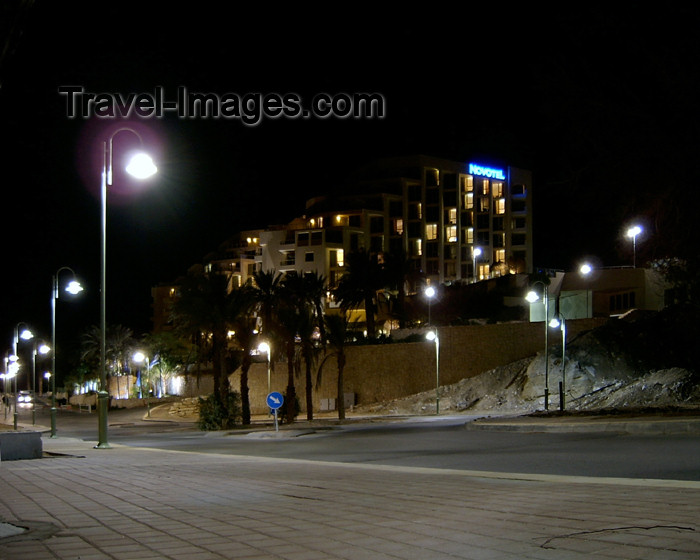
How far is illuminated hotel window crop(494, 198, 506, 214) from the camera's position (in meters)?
112

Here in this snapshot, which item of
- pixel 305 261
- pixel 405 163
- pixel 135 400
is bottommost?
pixel 135 400

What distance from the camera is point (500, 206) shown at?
4424 inches

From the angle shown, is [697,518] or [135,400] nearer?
[697,518]

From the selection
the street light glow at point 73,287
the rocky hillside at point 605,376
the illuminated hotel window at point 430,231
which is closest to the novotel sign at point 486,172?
the illuminated hotel window at point 430,231

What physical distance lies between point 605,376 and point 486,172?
69.5 metres

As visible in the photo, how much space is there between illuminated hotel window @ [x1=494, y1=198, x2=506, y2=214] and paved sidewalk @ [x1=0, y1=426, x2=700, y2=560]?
10269 centimetres

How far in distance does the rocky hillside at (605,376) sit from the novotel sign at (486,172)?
60.1m

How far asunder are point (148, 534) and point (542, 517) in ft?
11.4

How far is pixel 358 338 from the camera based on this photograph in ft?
230

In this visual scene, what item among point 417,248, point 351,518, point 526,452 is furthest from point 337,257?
point 351,518

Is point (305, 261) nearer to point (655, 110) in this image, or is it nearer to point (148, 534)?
point (655, 110)

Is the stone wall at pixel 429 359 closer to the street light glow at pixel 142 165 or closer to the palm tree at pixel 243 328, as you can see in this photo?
the palm tree at pixel 243 328

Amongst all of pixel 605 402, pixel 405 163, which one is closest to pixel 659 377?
pixel 605 402

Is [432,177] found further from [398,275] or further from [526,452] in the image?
[526,452]
